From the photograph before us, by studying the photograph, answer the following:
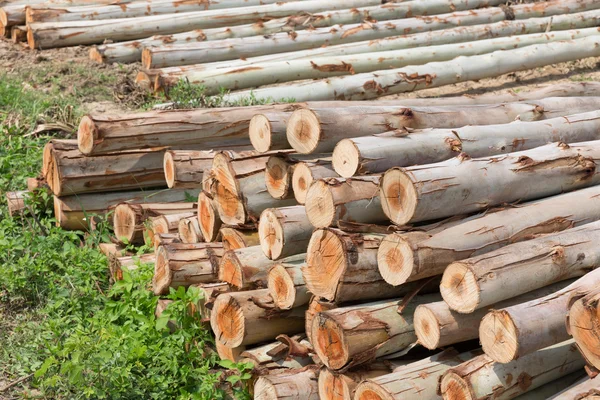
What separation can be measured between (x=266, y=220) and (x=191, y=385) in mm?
1112

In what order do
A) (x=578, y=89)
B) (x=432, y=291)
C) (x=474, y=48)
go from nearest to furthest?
(x=432, y=291) → (x=578, y=89) → (x=474, y=48)

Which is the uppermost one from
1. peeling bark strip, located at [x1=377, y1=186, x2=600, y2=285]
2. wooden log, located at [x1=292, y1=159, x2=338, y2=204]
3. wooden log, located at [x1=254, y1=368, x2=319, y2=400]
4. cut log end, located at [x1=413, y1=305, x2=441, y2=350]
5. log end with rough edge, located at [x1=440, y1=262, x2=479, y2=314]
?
wooden log, located at [x1=292, y1=159, x2=338, y2=204]

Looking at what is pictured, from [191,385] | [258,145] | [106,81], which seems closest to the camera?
[191,385]

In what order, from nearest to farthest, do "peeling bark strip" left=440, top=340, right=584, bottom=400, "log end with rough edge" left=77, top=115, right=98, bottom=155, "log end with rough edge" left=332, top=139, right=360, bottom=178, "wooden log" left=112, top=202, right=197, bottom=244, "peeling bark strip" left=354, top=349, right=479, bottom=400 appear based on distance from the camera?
1. "peeling bark strip" left=440, top=340, right=584, bottom=400
2. "peeling bark strip" left=354, top=349, right=479, bottom=400
3. "log end with rough edge" left=332, top=139, right=360, bottom=178
4. "log end with rough edge" left=77, top=115, right=98, bottom=155
5. "wooden log" left=112, top=202, right=197, bottom=244

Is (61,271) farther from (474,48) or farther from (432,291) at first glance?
(474,48)

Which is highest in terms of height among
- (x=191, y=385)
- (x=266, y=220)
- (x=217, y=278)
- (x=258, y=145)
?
(x=258, y=145)

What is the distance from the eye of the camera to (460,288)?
13.8 ft

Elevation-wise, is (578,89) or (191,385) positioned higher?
(578,89)

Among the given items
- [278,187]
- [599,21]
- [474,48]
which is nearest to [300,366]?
[278,187]

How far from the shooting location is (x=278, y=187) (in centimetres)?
534

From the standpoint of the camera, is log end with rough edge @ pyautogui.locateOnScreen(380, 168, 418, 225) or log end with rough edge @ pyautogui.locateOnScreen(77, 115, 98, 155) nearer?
log end with rough edge @ pyautogui.locateOnScreen(380, 168, 418, 225)

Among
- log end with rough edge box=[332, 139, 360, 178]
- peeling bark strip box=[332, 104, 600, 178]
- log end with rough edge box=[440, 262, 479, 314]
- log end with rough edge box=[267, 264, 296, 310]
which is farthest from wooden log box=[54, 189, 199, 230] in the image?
log end with rough edge box=[440, 262, 479, 314]

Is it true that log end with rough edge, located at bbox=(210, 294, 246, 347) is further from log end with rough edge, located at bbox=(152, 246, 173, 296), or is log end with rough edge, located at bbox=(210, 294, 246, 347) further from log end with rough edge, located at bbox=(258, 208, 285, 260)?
log end with rough edge, located at bbox=(152, 246, 173, 296)

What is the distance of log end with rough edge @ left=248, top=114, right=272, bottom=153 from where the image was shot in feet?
17.5
